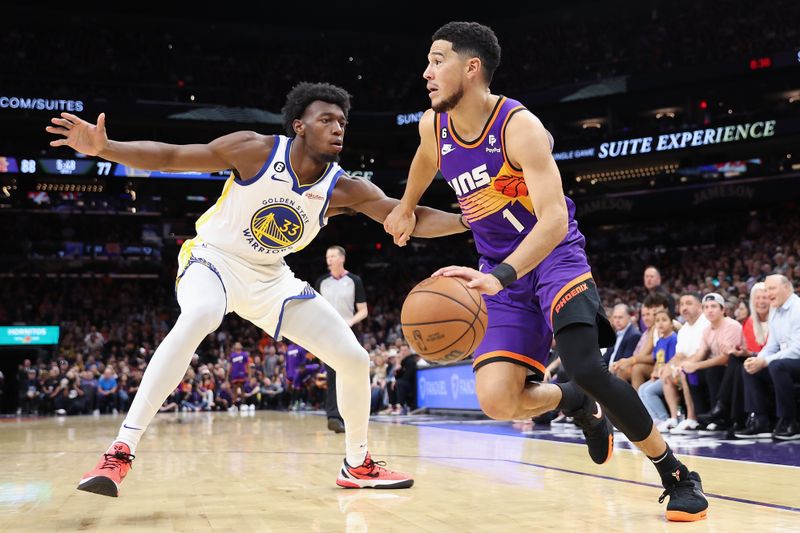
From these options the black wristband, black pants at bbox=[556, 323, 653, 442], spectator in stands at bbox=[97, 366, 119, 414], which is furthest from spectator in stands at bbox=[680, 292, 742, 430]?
spectator in stands at bbox=[97, 366, 119, 414]

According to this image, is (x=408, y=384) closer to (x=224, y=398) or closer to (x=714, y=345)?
(x=714, y=345)

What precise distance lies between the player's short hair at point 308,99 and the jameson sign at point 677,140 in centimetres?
2228

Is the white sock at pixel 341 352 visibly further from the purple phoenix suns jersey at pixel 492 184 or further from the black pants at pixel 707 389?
the black pants at pixel 707 389

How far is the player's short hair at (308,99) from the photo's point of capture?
4.38m

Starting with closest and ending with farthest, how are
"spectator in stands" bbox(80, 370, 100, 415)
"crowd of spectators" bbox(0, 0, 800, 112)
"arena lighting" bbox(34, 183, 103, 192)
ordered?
"spectator in stands" bbox(80, 370, 100, 415) < "crowd of spectators" bbox(0, 0, 800, 112) < "arena lighting" bbox(34, 183, 103, 192)

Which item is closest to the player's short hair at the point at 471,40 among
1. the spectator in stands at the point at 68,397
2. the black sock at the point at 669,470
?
the black sock at the point at 669,470

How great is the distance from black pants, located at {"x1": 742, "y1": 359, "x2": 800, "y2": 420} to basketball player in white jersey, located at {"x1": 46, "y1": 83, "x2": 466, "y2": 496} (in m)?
4.19

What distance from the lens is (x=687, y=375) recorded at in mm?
7953

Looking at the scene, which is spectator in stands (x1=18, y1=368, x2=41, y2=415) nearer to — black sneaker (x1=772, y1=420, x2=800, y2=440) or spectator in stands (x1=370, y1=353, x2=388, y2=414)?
spectator in stands (x1=370, y1=353, x2=388, y2=414)

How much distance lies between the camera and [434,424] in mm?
Answer: 10086

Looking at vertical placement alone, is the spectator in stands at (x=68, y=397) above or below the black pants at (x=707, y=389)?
below

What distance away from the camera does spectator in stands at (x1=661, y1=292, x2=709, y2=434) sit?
25.6 ft

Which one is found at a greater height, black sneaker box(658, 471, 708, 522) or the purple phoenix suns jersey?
the purple phoenix suns jersey

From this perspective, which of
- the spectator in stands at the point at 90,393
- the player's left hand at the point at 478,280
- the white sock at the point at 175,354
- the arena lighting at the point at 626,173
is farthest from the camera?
the arena lighting at the point at 626,173
